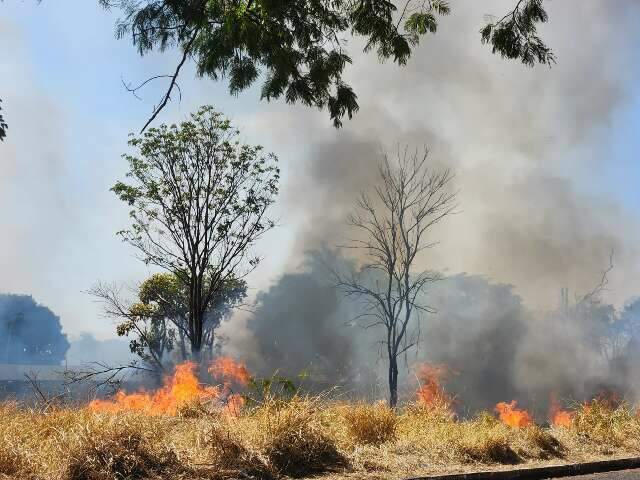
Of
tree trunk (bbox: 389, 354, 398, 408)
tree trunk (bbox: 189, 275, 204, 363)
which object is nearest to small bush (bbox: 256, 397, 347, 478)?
tree trunk (bbox: 189, 275, 204, 363)

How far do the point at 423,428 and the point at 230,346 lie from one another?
32719mm

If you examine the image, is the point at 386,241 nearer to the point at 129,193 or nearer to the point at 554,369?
the point at 129,193

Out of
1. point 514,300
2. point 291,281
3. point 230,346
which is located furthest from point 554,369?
point 230,346

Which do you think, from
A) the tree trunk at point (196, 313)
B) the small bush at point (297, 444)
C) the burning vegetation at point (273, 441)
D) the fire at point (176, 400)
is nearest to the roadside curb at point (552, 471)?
the burning vegetation at point (273, 441)

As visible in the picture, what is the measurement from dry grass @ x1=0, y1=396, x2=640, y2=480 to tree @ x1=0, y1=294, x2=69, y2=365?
7536cm

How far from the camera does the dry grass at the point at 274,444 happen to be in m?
5.14

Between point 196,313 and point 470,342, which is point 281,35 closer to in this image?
point 196,313

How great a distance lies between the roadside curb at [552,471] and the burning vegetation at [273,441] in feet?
1.02

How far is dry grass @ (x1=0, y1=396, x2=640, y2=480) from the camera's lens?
5145mm

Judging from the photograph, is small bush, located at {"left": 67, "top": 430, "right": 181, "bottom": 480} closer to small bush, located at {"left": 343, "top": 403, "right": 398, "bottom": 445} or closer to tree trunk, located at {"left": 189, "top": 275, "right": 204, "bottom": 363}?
small bush, located at {"left": 343, "top": 403, "right": 398, "bottom": 445}

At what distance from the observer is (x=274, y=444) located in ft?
19.4

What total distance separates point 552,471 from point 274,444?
10.4 feet

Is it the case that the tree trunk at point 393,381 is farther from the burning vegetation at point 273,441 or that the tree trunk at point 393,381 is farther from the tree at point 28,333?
the tree at point 28,333

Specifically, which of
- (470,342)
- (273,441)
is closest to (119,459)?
(273,441)
